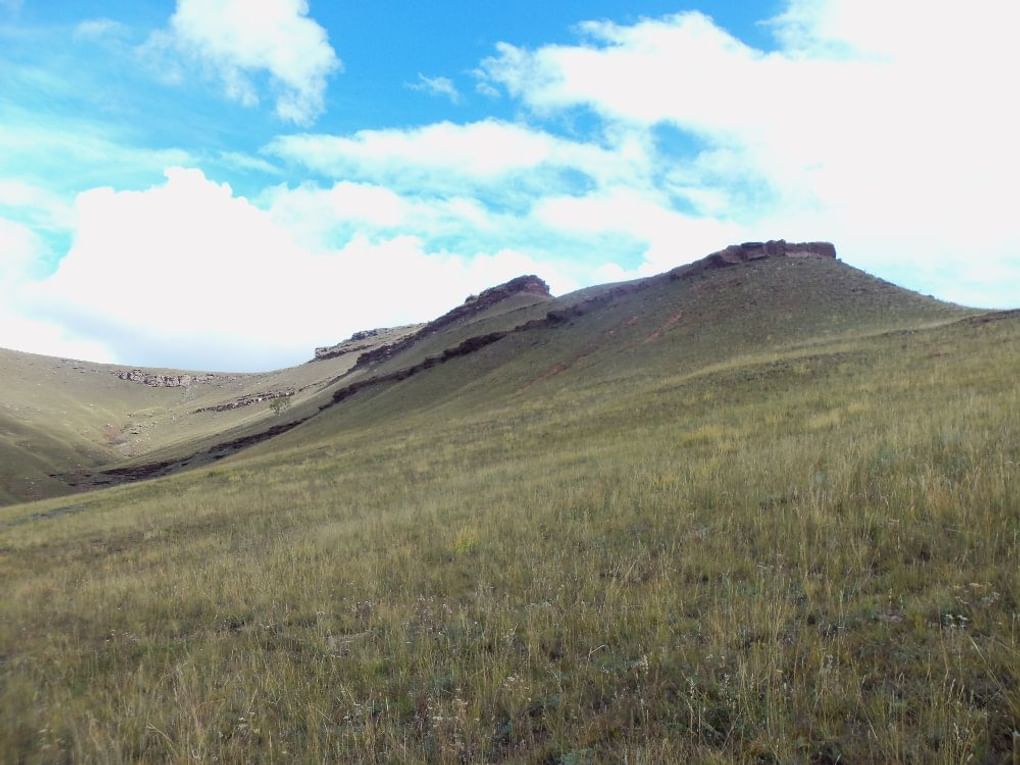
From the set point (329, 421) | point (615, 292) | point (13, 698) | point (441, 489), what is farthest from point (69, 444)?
point (13, 698)

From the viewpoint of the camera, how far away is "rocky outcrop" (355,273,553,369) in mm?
86812

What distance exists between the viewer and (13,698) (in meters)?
4.38

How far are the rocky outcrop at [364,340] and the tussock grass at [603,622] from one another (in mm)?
A: 123760

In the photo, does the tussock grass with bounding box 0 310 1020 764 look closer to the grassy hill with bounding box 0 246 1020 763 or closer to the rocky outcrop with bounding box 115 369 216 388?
the grassy hill with bounding box 0 246 1020 763

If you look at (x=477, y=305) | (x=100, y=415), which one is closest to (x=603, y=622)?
(x=477, y=305)

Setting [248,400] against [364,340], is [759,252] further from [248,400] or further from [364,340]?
[364,340]

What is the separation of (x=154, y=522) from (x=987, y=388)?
21.2 metres

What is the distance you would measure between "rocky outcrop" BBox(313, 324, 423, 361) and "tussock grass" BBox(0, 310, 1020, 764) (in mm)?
123760

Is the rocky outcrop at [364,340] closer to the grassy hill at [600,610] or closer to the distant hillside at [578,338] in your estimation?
the distant hillside at [578,338]

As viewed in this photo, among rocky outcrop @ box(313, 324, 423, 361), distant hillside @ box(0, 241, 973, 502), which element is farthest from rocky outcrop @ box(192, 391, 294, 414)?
rocky outcrop @ box(313, 324, 423, 361)

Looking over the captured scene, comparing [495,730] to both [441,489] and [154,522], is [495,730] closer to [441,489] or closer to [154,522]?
[441,489]

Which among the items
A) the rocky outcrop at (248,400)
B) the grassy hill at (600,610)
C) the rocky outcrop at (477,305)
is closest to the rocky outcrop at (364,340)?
the rocky outcrop at (248,400)

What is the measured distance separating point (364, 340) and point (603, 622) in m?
152

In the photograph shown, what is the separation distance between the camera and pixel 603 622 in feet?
14.5
